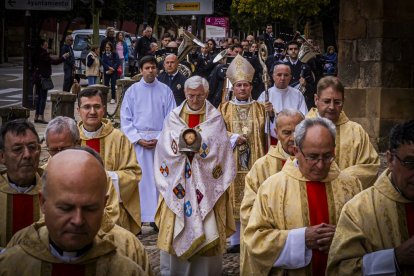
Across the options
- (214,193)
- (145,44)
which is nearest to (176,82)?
(214,193)

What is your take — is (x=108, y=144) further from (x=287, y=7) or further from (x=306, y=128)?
(x=287, y=7)

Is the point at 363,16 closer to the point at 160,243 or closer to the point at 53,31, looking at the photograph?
the point at 160,243


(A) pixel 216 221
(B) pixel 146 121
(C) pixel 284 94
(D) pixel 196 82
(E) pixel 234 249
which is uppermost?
(D) pixel 196 82

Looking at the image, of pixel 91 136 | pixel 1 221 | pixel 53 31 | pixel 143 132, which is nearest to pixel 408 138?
pixel 1 221

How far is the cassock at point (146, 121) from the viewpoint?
9555mm

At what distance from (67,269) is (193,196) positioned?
13.6 ft

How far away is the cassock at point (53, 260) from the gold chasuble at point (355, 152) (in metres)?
3.27

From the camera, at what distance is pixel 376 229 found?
4129mm

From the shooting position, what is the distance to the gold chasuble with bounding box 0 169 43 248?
4730 mm

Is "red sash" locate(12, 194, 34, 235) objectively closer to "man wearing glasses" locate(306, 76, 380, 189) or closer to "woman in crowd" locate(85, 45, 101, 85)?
"man wearing glasses" locate(306, 76, 380, 189)

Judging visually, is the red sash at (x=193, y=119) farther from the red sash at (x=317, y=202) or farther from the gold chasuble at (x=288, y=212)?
the red sash at (x=317, y=202)

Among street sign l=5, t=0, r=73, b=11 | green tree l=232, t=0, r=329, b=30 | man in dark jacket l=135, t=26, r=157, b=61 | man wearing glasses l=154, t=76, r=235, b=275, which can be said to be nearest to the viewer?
man wearing glasses l=154, t=76, r=235, b=275

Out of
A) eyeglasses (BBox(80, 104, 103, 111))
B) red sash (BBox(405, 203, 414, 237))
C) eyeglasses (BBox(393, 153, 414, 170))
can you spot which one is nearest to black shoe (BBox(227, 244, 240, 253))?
eyeglasses (BBox(80, 104, 103, 111))

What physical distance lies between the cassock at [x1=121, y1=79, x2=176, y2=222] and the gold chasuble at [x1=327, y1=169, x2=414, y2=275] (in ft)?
18.1
